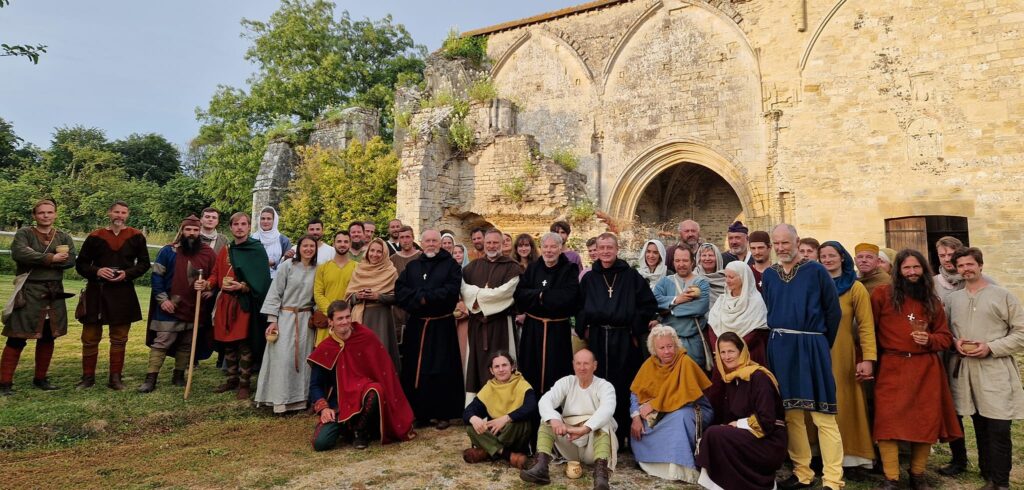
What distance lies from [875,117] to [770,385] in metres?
9.74

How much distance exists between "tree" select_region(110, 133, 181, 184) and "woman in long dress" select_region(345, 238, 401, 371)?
38831 mm

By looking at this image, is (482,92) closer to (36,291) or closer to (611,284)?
(36,291)

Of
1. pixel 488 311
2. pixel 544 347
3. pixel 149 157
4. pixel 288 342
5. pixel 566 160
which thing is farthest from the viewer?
pixel 149 157

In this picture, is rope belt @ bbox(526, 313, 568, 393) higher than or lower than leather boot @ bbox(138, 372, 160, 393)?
higher

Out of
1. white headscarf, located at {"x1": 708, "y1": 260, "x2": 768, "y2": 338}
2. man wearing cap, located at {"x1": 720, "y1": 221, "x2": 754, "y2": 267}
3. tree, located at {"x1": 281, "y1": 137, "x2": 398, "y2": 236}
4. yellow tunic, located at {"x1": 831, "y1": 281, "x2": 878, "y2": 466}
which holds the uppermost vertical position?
tree, located at {"x1": 281, "y1": 137, "x2": 398, "y2": 236}

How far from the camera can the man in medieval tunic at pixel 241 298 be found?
515 centimetres

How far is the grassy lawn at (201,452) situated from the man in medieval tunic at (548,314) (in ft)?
2.59

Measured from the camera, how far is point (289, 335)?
4.95 m

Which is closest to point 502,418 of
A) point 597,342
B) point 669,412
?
point 597,342

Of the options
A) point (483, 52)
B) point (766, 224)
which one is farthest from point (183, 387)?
point (483, 52)

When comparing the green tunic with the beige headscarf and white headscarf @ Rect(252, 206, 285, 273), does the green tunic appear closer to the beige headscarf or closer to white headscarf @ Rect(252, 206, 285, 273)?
white headscarf @ Rect(252, 206, 285, 273)

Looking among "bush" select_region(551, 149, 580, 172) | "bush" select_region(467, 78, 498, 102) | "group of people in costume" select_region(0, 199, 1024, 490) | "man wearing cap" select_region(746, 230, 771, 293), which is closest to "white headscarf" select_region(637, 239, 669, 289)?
"group of people in costume" select_region(0, 199, 1024, 490)

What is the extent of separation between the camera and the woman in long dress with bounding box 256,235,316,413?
487 cm

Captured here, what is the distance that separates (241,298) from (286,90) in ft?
59.6
